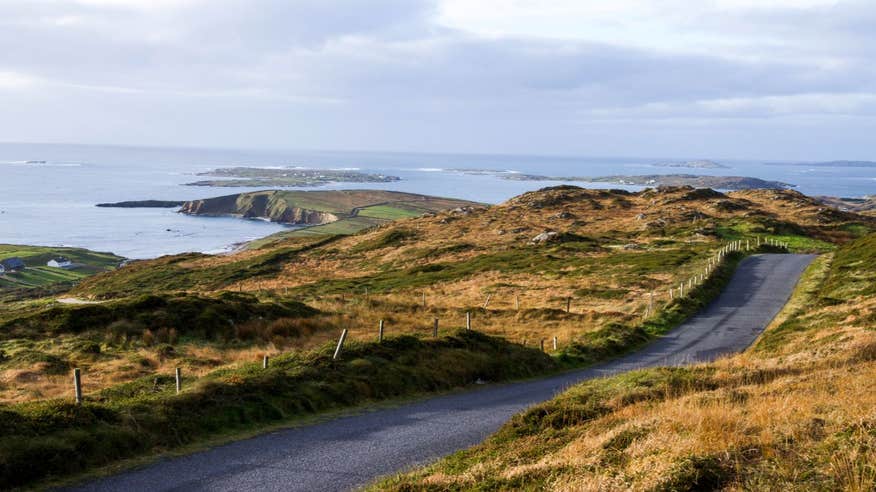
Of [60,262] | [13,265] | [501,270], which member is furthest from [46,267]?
[501,270]

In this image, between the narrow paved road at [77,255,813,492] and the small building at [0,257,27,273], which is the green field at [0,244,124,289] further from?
the narrow paved road at [77,255,813,492]

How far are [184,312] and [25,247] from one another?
538ft

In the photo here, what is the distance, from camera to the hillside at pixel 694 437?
8203 millimetres

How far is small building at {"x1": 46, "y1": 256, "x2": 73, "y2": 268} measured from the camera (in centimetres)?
15112

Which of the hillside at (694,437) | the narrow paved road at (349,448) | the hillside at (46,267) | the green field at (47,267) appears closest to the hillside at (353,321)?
the narrow paved road at (349,448)

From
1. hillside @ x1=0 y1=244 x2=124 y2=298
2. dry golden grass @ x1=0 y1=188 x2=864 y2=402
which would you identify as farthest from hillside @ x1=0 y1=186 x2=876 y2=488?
hillside @ x1=0 y1=244 x2=124 y2=298

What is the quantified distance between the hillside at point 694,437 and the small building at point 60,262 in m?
162

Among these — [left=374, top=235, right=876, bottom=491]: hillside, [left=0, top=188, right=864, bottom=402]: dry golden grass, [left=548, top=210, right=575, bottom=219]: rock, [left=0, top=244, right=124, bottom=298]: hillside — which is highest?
[left=374, top=235, right=876, bottom=491]: hillside

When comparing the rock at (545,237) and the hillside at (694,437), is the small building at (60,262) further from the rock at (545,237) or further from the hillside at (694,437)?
the hillside at (694,437)

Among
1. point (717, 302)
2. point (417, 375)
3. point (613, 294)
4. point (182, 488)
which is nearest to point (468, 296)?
point (613, 294)

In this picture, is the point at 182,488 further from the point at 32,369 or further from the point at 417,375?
the point at 32,369

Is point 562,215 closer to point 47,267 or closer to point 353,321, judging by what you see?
point 353,321

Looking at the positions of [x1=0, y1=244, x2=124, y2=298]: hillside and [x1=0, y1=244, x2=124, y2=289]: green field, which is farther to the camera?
[x1=0, y1=244, x2=124, y2=289]: green field

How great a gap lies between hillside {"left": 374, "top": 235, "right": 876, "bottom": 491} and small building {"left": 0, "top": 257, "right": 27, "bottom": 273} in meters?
160
